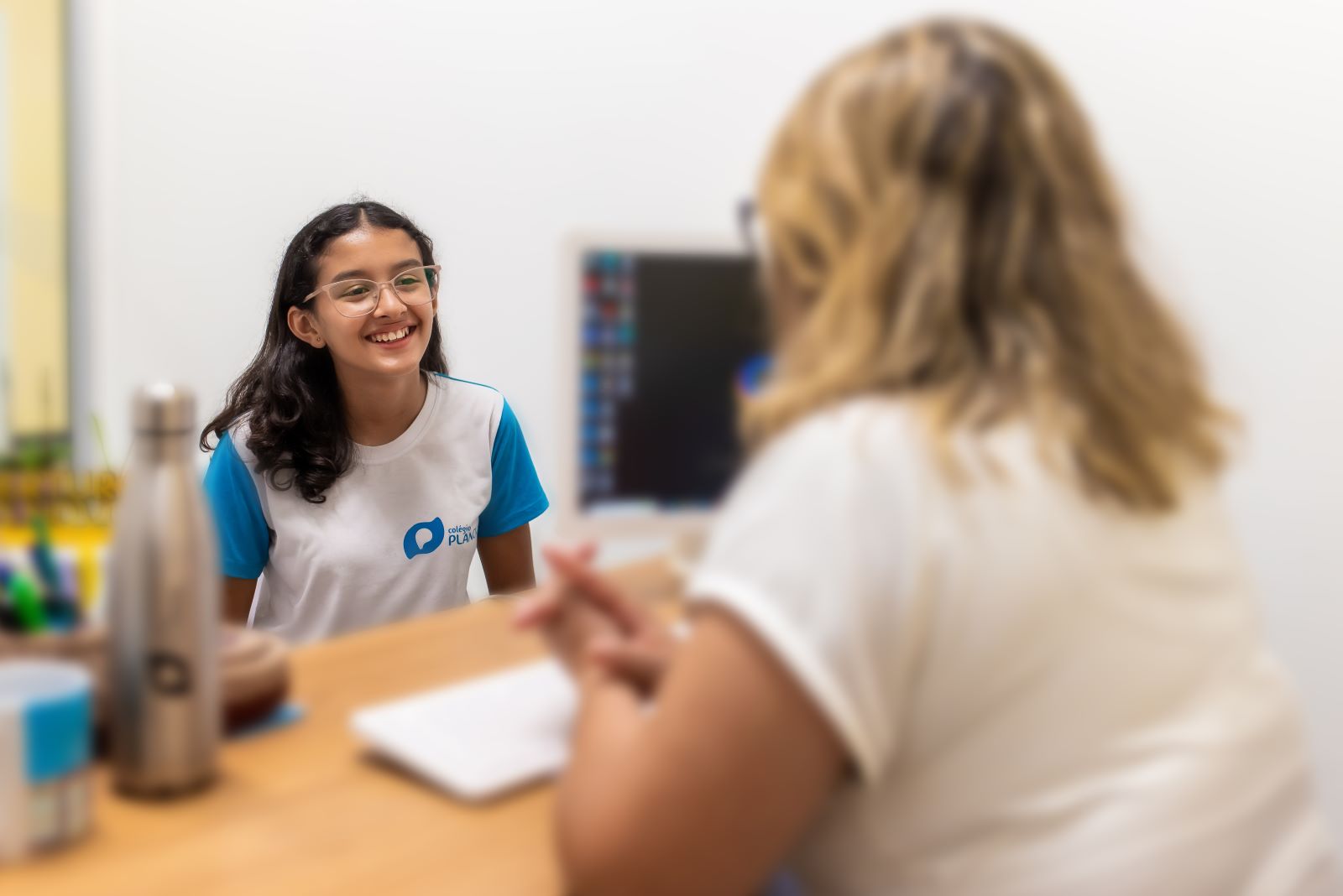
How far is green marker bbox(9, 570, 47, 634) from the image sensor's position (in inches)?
29.4

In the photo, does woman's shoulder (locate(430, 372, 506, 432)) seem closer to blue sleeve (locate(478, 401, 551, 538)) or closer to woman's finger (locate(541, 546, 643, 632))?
blue sleeve (locate(478, 401, 551, 538))

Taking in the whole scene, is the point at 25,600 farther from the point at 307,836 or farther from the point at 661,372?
the point at 661,372

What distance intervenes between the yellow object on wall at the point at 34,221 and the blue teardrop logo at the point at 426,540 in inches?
35.6

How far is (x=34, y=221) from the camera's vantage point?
6.78 ft

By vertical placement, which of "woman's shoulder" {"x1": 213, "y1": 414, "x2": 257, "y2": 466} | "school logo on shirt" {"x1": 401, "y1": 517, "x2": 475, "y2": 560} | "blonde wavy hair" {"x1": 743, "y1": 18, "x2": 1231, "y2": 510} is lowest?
"school logo on shirt" {"x1": 401, "y1": 517, "x2": 475, "y2": 560}

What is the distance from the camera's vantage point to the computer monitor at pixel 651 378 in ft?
3.34

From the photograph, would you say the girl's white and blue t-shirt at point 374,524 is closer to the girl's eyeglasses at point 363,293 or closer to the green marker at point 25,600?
the girl's eyeglasses at point 363,293

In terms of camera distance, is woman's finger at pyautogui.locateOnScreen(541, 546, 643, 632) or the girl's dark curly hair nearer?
woman's finger at pyautogui.locateOnScreen(541, 546, 643, 632)

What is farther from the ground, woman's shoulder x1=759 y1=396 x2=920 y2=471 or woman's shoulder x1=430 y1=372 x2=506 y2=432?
woman's shoulder x1=759 y1=396 x2=920 y2=471

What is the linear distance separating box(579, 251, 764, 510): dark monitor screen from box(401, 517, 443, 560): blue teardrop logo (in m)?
0.63

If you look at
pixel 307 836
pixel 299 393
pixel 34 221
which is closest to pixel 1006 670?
pixel 307 836

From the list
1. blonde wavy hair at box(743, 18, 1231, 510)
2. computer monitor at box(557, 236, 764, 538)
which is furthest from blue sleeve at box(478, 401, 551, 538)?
blonde wavy hair at box(743, 18, 1231, 510)

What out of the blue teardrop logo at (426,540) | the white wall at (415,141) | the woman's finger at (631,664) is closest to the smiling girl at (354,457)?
the blue teardrop logo at (426,540)

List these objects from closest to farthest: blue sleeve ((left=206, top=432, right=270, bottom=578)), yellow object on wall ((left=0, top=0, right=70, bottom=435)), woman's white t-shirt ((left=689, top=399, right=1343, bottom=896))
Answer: woman's white t-shirt ((left=689, top=399, right=1343, bottom=896)) → blue sleeve ((left=206, top=432, right=270, bottom=578)) → yellow object on wall ((left=0, top=0, right=70, bottom=435))
